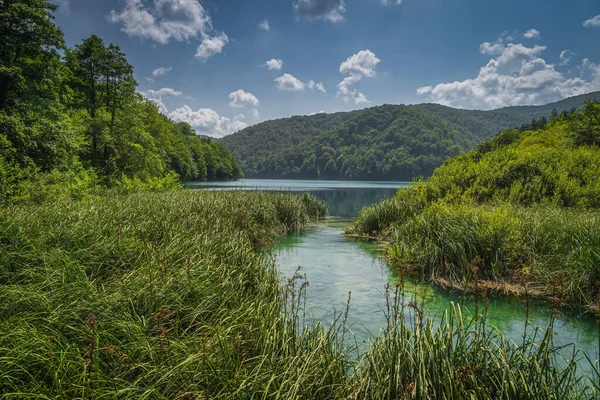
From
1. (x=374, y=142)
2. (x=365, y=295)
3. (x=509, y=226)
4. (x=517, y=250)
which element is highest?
(x=374, y=142)

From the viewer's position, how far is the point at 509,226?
25.7ft

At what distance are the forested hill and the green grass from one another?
91.8 m

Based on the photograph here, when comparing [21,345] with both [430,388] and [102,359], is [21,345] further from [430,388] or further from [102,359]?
[430,388]

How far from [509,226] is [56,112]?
17623 millimetres

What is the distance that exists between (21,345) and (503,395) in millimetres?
3869

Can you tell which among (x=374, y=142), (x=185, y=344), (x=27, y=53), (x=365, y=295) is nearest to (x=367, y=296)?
(x=365, y=295)

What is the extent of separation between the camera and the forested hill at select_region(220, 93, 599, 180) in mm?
104562

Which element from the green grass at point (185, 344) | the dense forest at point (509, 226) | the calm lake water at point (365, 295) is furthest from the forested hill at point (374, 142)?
the green grass at point (185, 344)

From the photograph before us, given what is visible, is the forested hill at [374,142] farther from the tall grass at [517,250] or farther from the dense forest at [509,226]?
the tall grass at [517,250]

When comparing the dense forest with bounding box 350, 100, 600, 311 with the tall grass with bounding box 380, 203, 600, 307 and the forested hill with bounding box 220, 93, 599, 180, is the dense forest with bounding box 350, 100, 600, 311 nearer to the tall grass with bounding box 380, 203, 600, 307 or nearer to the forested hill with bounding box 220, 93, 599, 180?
the tall grass with bounding box 380, 203, 600, 307

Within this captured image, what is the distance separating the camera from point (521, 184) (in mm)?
13445

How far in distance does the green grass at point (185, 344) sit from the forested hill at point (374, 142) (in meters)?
91.8

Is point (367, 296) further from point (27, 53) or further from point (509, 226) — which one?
→ point (27, 53)

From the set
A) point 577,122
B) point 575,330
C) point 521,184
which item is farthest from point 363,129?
point 575,330
